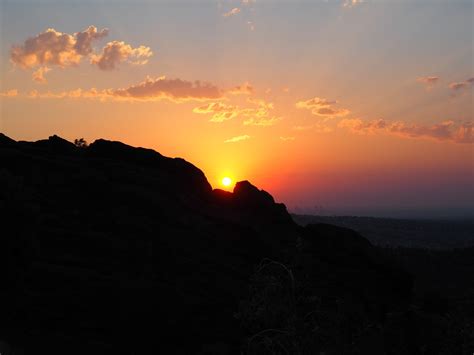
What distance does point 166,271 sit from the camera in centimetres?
3578

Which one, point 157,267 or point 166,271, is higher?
point 157,267

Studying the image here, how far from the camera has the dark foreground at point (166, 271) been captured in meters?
16.6

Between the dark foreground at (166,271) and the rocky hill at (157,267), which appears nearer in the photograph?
the dark foreground at (166,271)

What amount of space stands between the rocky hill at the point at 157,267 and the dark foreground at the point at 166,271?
97 millimetres

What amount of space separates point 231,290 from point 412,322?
19.9 meters

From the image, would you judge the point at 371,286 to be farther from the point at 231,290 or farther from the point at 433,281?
the point at 433,281

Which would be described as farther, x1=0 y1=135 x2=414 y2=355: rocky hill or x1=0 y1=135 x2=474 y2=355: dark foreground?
x1=0 y1=135 x2=414 y2=355: rocky hill

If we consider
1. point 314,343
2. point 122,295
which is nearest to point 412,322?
point 314,343

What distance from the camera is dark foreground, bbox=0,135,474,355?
54.5 ft

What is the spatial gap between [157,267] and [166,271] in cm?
76

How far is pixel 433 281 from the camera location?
105 metres

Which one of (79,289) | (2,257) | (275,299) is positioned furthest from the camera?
(79,289)

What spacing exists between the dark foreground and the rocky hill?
3.8 inches

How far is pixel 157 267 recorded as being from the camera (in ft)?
117
